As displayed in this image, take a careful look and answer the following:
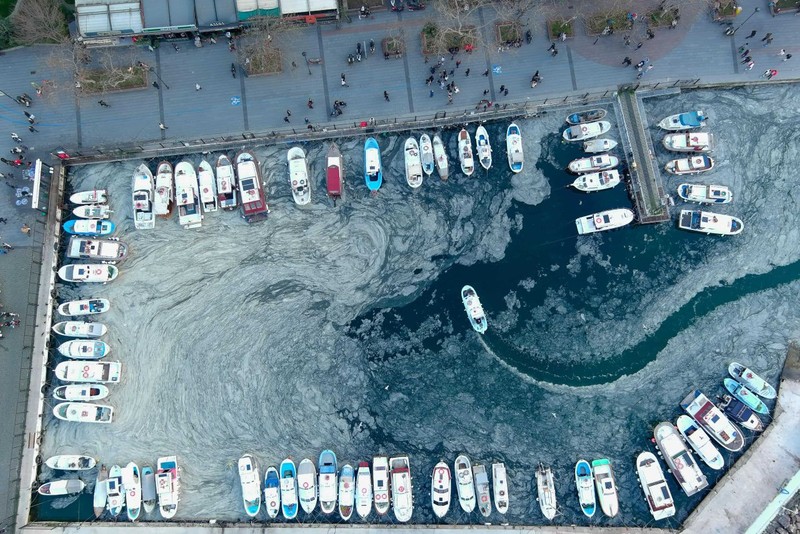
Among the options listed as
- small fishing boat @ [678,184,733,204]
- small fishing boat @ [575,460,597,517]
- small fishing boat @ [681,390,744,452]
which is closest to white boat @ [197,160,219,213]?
small fishing boat @ [575,460,597,517]

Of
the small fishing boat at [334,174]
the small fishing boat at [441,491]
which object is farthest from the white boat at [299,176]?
the small fishing boat at [441,491]

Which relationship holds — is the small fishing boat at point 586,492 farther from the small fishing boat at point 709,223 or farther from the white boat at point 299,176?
the white boat at point 299,176

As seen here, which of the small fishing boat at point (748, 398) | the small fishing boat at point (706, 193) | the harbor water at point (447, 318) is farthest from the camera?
the small fishing boat at point (706, 193)

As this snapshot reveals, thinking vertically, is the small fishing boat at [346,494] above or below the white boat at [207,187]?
below

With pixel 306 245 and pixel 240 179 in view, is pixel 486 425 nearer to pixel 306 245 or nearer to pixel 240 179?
pixel 306 245

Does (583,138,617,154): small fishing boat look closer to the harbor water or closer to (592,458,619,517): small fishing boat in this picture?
the harbor water

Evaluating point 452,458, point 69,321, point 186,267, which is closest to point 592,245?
point 452,458
